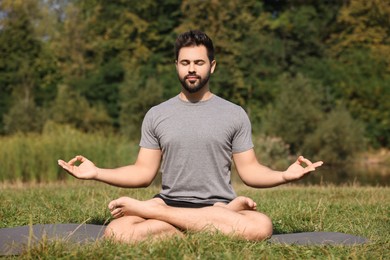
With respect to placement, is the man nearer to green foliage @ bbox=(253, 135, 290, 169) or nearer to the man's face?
the man's face

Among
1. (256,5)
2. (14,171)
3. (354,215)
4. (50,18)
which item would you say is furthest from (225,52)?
(354,215)

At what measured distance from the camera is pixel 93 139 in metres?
12.9

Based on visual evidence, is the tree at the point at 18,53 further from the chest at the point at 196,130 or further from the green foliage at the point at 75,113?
the chest at the point at 196,130

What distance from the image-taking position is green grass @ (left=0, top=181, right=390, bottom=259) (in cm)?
330

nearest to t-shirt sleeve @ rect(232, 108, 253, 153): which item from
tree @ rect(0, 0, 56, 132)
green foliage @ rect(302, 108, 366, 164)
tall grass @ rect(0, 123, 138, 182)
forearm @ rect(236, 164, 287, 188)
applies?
forearm @ rect(236, 164, 287, 188)

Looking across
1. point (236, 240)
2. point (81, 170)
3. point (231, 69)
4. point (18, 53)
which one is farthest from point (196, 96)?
point (18, 53)

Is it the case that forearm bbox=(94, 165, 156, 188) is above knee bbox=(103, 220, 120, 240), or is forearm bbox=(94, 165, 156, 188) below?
above

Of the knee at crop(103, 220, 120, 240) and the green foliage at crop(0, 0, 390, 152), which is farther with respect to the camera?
the green foliage at crop(0, 0, 390, 152)

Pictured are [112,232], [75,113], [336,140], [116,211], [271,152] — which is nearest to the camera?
[112,232]

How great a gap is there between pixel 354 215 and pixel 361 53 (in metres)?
21.4

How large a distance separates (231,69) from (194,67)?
2185 cm

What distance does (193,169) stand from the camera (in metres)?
4.06


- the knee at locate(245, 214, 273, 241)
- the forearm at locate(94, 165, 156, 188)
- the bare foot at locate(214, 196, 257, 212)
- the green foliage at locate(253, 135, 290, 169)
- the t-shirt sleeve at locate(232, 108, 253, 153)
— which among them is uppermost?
the t-shirt sleeve at locate(232, 108, 253, 153)

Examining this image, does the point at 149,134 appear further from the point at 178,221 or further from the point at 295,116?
the point at 295,116
